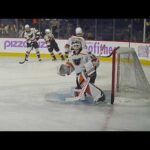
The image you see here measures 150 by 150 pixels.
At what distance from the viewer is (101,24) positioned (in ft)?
42.5

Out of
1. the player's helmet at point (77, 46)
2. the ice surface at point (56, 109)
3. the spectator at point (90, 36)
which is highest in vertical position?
the spectator at point (90, 36)

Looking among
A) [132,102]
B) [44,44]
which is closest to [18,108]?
[132,102]

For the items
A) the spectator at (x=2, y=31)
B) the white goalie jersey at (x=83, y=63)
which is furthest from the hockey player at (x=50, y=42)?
the white goalie jersey at (x=83, y=63)

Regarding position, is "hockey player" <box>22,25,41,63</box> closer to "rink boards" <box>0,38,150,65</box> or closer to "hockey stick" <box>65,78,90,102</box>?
"rink boards" <box>0,38,150,65</box>

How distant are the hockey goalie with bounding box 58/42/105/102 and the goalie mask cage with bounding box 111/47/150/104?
422 millimetres

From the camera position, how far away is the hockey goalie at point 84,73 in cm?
742

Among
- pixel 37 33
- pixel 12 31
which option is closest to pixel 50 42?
pixel 37 33

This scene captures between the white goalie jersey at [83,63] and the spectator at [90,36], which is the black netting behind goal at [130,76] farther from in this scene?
the spectator at [90,36]

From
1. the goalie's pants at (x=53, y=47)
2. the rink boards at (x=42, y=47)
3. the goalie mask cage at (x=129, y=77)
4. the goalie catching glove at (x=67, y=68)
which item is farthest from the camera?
the goalie's pants at (x=53, y=47)

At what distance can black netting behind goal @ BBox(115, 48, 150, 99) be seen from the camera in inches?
311

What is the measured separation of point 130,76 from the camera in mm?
8203

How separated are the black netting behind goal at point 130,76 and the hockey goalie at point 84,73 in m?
0.58
